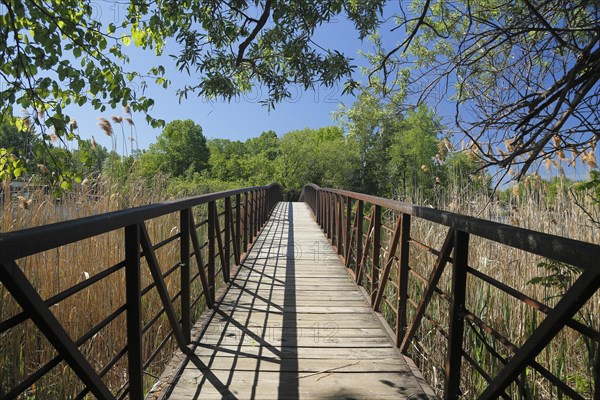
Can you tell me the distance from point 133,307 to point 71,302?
1514mm

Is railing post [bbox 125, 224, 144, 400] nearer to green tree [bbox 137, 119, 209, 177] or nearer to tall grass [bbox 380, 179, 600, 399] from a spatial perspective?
tall grass [bbox 380, 179, 600, 399]

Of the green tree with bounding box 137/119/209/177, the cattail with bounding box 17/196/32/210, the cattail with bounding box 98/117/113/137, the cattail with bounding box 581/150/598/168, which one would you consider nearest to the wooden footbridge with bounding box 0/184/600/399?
the cattail with bounding box 17/196/32/210

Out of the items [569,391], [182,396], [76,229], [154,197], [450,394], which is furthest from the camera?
[154,197]

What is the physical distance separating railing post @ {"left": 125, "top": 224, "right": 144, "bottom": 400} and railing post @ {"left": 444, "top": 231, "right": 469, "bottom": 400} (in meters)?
1.34

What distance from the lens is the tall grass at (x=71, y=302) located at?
260 centimetres

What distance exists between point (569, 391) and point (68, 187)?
149 inches

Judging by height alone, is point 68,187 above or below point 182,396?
above

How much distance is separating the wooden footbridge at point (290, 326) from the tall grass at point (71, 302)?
19mm

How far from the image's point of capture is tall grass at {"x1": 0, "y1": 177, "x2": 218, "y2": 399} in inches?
102

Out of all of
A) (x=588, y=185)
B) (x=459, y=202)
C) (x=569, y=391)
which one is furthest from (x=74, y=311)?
(x=459, y=202)

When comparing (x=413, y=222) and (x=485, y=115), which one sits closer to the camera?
(x=485, y=115)

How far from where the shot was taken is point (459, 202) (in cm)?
514

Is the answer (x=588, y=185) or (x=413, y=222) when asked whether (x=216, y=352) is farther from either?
(x=413, y=222)

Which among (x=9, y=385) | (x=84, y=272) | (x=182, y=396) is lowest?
(x=9, y=385)
